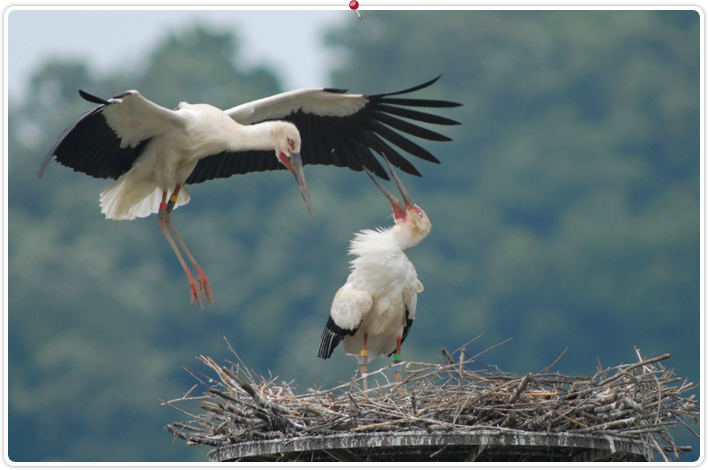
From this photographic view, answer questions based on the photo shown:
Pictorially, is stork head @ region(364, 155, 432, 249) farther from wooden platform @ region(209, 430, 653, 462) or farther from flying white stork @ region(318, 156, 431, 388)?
wooden platform @ region(209, 430, 653, 462)

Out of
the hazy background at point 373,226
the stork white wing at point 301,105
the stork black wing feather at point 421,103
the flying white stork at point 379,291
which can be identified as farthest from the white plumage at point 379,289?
the hazy background at point 373,226

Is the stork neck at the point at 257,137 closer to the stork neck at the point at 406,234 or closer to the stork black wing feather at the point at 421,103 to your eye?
the stork black wing feather at the point at 421,103

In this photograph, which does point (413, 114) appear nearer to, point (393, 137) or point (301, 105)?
point (393, 137)

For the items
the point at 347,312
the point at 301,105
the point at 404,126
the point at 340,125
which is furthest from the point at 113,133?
the point at 404,126

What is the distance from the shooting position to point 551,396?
5953mm

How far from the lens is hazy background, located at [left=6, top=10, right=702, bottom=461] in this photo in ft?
84.6

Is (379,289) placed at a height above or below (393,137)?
below

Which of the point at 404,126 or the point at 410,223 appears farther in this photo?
the point at 404,126

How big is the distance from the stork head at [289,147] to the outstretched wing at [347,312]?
2.45 feet

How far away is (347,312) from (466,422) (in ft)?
5.45

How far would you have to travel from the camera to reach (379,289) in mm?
7129

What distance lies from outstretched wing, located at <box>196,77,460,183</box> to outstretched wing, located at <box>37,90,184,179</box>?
729 millimetres

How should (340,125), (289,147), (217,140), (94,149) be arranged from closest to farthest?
(94,149) → (217,140) → (289,147) → (340,125)

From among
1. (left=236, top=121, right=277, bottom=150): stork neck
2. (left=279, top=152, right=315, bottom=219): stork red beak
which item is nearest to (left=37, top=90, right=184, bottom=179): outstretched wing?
(left=236, top=121, right=277, bottom=150): stork neck
